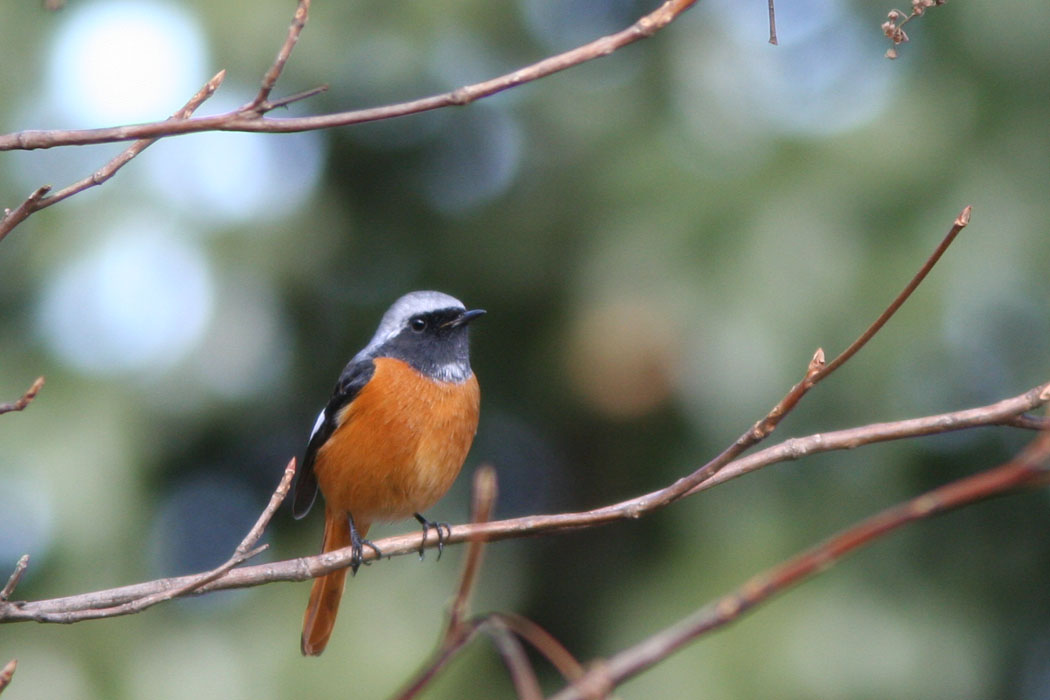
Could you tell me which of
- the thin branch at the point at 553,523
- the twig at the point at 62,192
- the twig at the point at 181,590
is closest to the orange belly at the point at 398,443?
the thin branch at the point at 553,523

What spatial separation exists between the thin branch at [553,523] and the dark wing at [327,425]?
168 centimetres

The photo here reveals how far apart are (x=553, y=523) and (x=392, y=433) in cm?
191

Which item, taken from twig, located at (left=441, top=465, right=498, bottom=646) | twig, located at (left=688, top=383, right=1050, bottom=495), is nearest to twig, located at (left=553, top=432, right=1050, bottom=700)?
twig, located at (left=441, top=465, right=498, bottom=646)

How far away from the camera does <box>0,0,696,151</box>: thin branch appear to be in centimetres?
160

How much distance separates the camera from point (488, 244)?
5.91 metres

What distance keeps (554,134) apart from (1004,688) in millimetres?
3258

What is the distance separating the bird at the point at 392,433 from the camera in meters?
4.18

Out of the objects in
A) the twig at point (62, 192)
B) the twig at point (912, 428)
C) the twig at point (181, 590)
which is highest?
the twig at point (62, 192)

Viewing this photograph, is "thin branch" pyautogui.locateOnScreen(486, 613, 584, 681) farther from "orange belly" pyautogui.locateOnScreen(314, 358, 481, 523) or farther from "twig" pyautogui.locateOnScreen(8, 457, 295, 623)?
"orange belly" pyautogui.locateOnScreen(314, 358, 481, 523)

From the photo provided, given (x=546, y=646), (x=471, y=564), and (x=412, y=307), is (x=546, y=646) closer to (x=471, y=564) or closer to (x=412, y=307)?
(x=471, y=564)

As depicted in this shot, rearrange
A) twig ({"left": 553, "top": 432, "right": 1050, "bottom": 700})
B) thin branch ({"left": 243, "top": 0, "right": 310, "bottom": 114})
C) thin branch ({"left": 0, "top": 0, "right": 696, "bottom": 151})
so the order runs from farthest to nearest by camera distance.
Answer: thin branch ({"left": 243, "top": 0, "right": 310, "bottom": 114})
thin branch ({"left": 0, "top": 0, "right": 696, "bottom": 151})
twig ({"left": 553, "top": 432, "right": 1050, "bottom": 700})

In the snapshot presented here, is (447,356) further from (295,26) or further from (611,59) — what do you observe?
(295,26)

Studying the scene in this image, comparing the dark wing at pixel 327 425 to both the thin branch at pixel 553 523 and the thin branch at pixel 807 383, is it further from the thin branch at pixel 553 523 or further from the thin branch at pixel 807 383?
the thin branch at pixel 807 383

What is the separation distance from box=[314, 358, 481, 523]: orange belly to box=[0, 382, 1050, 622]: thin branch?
1.44 meters
